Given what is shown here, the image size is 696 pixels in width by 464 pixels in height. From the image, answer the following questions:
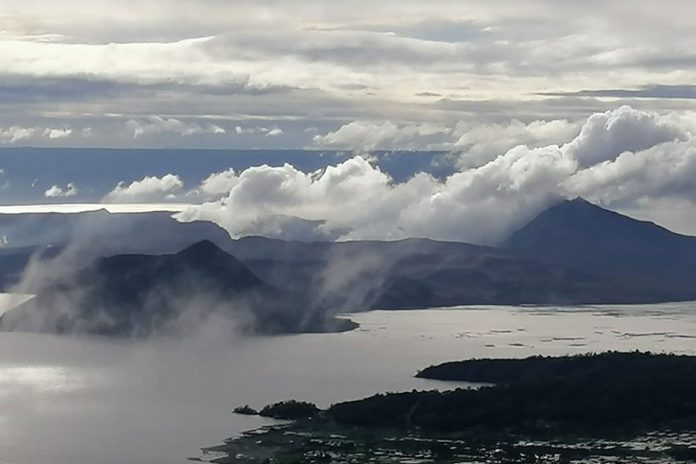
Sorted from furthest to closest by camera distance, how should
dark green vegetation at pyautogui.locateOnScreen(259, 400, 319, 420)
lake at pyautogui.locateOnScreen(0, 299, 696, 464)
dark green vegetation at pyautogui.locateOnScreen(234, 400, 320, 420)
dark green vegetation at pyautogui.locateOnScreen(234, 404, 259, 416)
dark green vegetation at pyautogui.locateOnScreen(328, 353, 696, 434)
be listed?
dark green vegetation at pyautogui.locateOnScreen(234, 404, 259, 416) → dark green vegetation at pyautogui.locateOnScreen(234, 400, 320, 420) → dark green vegetation at pyautogui.locateOnScreen(259, 400, 319, 420) → dark green vegetation at pyautogui.locateOnScreen(328, 353, 696, 434) → lake at pyautogui.locateOnScreen(0, 299, 696, 464)

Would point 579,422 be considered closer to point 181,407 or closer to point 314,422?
point 314,422

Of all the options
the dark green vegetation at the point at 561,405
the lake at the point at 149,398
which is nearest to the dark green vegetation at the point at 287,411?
the lake at the point at 149,398

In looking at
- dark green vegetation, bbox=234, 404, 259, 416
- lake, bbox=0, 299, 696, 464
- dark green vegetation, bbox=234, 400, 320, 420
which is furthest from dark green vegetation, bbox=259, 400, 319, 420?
lake, bbox=0, 299, 696, 464

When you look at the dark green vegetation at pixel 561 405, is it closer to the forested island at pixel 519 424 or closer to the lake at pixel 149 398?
the forested island at pixel 519 424

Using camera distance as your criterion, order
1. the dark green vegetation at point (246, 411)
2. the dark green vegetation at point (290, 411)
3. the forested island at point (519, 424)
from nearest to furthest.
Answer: the forested island at point (519, 424) < the dark green vegetation at point (290, 411) < the dark green vegetation at point (246, 411)

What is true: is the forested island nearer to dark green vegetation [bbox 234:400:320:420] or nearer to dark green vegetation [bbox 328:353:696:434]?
dark green vegetation [bbox 328:353:696:434]

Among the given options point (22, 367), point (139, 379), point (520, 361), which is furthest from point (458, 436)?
point (22, 367)
